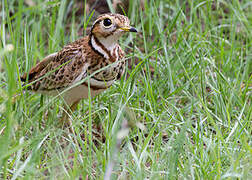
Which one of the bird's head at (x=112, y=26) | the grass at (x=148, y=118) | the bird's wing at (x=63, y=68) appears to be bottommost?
the grass at (x=148, y=118)

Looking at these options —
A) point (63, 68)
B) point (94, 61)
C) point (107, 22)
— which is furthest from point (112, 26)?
point (63, 68)

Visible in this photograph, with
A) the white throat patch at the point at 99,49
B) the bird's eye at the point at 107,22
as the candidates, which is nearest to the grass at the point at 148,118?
the white throat patch at the point at 99,49

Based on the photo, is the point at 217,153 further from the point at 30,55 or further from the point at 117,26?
the point at 30,55

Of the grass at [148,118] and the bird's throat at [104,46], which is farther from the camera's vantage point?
the bird's throat at [104,46]

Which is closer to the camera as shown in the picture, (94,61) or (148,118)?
(94,61)

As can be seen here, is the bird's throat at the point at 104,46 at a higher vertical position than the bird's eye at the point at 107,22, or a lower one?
lower

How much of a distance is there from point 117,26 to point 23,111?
0.86 m

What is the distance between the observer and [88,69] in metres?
3.25

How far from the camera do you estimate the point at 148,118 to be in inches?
138

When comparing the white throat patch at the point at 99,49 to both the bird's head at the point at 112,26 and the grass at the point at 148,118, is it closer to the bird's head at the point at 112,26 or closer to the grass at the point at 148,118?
the bird's head at the point at 112,26

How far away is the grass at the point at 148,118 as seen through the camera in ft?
8.55

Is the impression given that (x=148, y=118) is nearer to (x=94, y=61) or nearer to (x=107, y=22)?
(x=94, y=61)

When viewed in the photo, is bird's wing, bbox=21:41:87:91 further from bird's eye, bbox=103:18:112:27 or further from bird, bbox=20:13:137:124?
bird's eye, bbox=103:18:112:27

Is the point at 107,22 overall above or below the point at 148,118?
above
